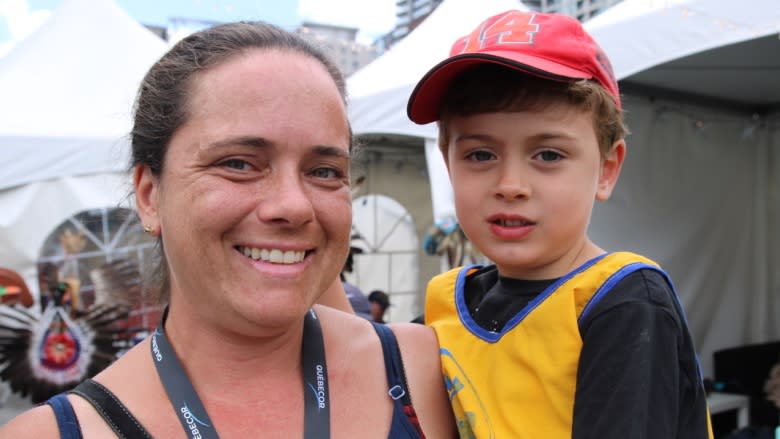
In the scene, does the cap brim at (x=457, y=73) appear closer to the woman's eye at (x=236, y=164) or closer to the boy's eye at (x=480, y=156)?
the boy's eye at (x=480, y=156)

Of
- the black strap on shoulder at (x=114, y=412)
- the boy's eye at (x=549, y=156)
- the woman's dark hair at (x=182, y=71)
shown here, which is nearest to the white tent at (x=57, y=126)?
the woman's dark hair at (x=182, y=71)

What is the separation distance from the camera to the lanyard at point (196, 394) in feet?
3.53

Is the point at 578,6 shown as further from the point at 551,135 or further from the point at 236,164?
the point at 236,164

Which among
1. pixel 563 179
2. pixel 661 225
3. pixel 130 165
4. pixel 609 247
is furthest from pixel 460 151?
pixel 661 225

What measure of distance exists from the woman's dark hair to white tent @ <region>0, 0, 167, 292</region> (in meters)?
3.37

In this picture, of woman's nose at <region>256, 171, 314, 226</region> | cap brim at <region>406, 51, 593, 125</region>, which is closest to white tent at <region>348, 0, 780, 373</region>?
cap brim at <region>406, 51, 593, 125</region>

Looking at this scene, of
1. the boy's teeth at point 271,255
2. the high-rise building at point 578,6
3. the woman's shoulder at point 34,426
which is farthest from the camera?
the high-rise building at point 578,6

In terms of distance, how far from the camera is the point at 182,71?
3.77 feet

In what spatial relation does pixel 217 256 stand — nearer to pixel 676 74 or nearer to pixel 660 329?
pixel 660 329

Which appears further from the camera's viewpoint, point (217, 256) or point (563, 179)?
point (563, 179)

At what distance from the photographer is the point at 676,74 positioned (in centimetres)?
449

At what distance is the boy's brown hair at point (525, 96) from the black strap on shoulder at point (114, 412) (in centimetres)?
93

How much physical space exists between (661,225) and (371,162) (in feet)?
11.7

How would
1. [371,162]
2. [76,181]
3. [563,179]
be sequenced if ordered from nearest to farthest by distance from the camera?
[563,179] → [76,181] → [371,162]
